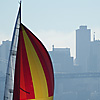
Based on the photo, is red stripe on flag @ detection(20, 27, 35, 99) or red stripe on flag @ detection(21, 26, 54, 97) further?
red stripe on flag @ detection(21, 26, 54, 97)

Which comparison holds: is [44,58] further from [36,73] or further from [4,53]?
[4,53]

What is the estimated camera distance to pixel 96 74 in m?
136

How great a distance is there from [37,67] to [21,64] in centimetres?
29

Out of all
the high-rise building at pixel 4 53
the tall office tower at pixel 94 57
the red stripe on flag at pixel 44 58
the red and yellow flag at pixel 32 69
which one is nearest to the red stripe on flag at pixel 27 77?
the red and yellow flag at pixel 32 69

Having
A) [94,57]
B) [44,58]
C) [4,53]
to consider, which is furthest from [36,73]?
[94,57]

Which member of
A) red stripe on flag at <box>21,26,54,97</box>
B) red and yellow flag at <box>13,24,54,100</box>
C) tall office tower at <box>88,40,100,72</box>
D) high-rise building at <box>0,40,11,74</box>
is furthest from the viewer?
tall office tower at <box>88,40,100,72</box>

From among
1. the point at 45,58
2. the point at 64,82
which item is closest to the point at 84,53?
the point at 64,82

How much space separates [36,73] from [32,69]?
11cm

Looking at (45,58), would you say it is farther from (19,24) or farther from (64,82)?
(64,82)

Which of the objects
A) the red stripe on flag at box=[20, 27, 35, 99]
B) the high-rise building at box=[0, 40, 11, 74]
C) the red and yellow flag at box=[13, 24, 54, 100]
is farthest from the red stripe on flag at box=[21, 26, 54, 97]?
the high-rise building at box=[0, 40, 11, 74]

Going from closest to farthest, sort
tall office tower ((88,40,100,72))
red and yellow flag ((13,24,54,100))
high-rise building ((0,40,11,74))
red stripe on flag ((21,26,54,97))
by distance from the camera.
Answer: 1. red and yellow flag ((13,24,54,100))
2. red stripe on flag ((21,26,54,97))
3. high-rise building ((0,40,11,74))
4. tall office tower ((88,40,100,72))

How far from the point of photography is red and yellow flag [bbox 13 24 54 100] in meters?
9.80

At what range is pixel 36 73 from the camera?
9922mm

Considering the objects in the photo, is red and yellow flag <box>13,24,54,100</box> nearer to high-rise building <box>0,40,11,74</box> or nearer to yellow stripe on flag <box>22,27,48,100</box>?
yellow stripe on flag <box>22,27,48,100</box>
